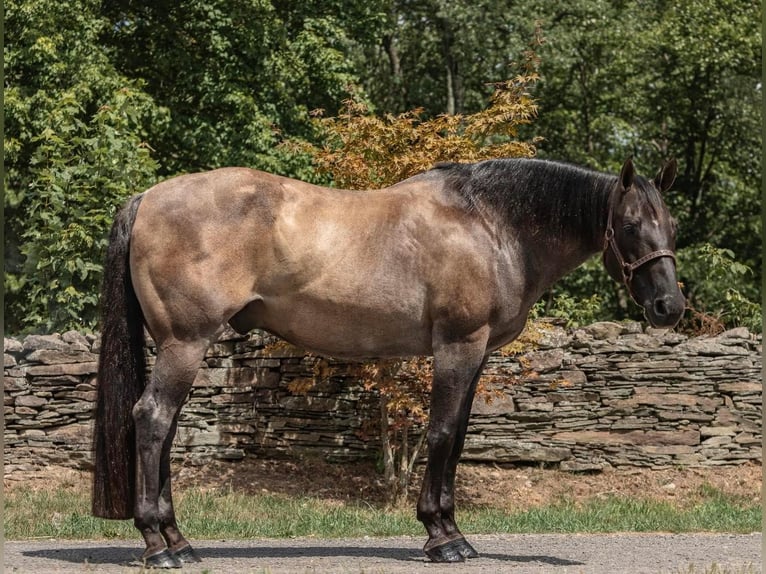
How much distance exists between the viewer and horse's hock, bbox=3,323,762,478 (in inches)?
485

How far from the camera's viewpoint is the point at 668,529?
905 centimetres

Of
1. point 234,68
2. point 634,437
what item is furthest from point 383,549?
point 234,68

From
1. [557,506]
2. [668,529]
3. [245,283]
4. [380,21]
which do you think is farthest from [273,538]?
[380,21]

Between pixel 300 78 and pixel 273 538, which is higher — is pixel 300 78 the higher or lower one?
the higher one

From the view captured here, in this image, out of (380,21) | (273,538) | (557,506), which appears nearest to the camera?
(273,538)

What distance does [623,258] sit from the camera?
6.75 m

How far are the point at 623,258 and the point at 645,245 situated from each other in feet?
0.51

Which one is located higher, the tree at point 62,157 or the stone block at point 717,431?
the tree at point 62,157

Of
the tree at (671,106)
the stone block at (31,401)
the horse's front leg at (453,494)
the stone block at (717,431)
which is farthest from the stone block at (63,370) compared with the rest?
the tree at (671,106)

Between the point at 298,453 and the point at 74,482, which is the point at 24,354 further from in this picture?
the point at 298,453

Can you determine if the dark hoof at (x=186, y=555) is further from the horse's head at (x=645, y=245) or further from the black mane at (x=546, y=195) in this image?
the horse's head at (x=645, y=245)

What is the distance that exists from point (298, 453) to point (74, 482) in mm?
2443

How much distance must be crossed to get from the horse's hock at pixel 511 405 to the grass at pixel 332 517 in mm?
1054

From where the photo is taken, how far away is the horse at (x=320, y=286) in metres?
6.52
